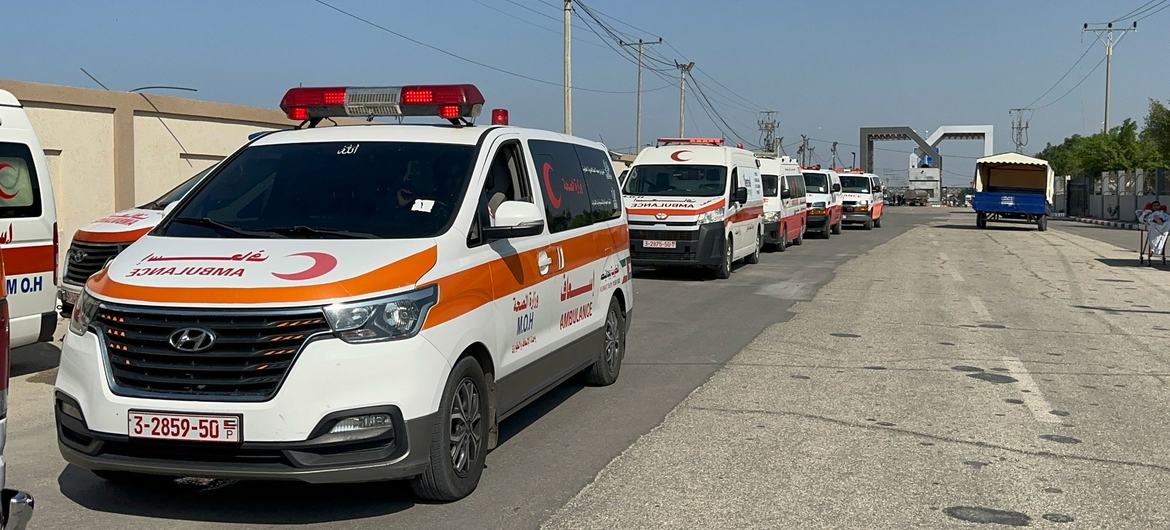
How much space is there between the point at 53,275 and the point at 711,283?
36.8ft

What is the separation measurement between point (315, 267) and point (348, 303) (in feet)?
1.04

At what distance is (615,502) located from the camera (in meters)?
5.66

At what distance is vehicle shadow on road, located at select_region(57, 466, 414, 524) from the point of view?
215 inches

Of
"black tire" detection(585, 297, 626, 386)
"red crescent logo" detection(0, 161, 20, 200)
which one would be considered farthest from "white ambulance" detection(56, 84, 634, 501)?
"red crescent logo" detection(0, 161, 20, 200)

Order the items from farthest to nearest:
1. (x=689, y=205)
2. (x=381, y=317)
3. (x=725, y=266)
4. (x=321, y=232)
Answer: (x=725, y=266), (x=689, y=205), (x=321, y=232), (x=381, y=317)

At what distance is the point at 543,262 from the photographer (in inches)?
272

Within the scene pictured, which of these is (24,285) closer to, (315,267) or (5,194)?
(5,194)

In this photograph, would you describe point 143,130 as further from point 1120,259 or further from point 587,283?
point 1120,259

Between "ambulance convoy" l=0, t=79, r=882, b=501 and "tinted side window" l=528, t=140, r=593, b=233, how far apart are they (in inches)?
0.9

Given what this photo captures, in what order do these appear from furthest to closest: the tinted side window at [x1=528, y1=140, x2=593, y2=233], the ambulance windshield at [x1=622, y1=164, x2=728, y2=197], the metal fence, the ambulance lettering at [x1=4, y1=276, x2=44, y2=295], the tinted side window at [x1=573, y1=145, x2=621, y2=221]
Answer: the metal fence, the ambulance windshield at [x1=622, y1=164, x2=728, y2=197], the ambulance lettering at [x1=4, y1=276, x2=44, y2=295], the tinted side window at [x1=573, y1=145, x2=621, y2=221], the tinted side window at [x1=528, y1=140, x2=593, y2=233]

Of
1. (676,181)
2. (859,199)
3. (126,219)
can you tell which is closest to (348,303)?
(126,219)

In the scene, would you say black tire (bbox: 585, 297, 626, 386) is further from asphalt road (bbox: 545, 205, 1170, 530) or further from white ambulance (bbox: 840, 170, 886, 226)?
white ambulance (bbox: 840, 170, 886, 226)

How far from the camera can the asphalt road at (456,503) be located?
543 centimetres

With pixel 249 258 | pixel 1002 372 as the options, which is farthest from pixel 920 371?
pixel 249 258
